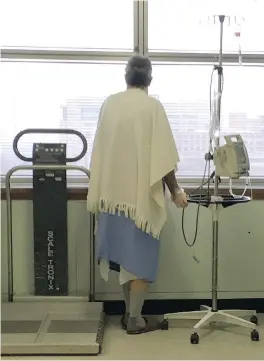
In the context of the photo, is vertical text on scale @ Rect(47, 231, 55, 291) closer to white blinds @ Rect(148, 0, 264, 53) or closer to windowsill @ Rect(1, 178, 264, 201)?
windowsill @ Rect(1, 178, 264, 201)

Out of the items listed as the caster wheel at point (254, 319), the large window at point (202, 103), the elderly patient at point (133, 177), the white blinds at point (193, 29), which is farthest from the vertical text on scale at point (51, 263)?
the white blinds at point (193, 29)

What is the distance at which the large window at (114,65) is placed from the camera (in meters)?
3.68

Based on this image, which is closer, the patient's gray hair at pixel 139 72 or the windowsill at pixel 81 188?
the patient's gray hair at pixel 139 72

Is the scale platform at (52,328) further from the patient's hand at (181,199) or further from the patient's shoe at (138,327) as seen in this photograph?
the patient's hand at (181,199)

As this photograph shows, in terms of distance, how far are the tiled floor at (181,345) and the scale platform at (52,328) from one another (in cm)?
7

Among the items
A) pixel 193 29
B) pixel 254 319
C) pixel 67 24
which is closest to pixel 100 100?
pixel 67 24

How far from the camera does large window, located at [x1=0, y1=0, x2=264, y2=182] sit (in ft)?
12.1

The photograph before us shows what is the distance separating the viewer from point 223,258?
3666 millimetres

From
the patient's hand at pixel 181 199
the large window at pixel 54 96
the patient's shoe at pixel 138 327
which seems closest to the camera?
the patient's hand at pixel 181 199

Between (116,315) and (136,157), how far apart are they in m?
1.29

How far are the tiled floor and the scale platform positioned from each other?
66 mm

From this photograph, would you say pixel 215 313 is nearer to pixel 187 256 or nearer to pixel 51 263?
pixel 187 256

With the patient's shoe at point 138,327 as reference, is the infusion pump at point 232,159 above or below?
above

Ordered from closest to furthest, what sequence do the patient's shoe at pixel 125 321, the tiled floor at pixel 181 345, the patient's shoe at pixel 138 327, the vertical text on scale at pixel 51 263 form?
the tiled floor at pixel 181 345 → the patient's shoe at pixel 138 327 → the patient's shoe at pixel 125 321 → the vertical text on scale at pixel 51 263
